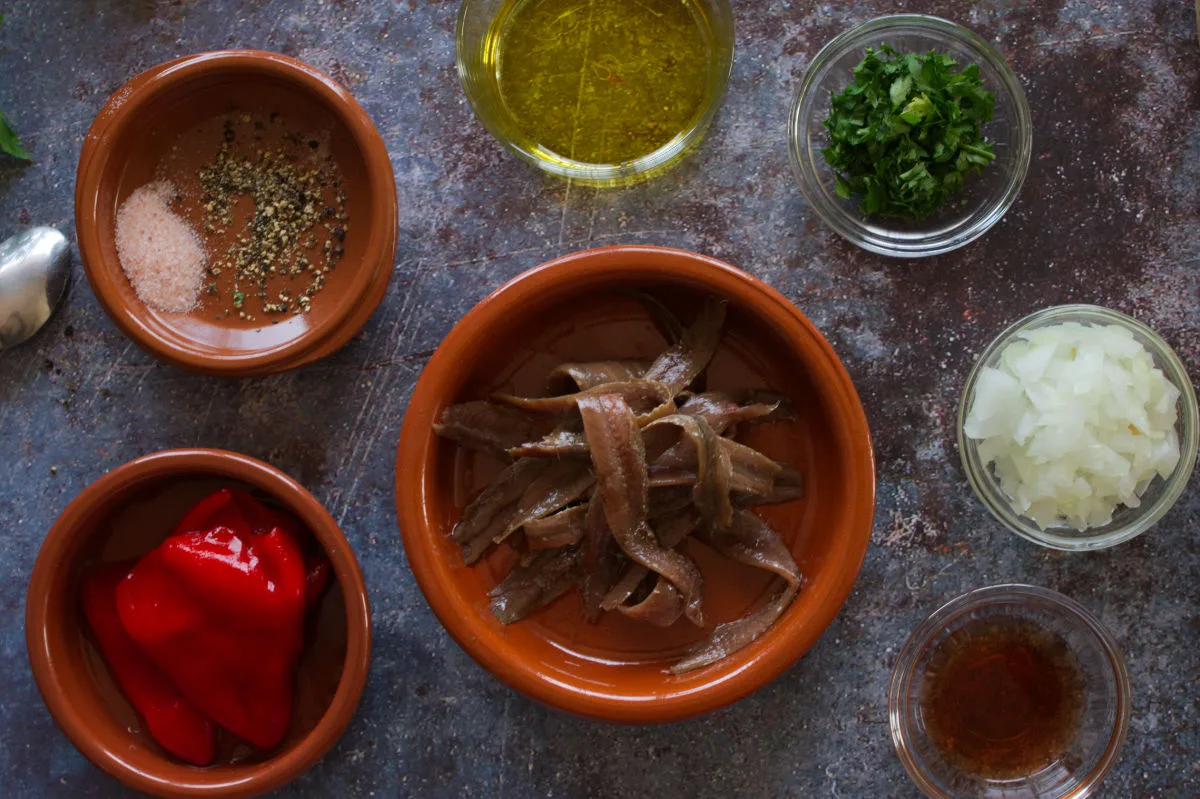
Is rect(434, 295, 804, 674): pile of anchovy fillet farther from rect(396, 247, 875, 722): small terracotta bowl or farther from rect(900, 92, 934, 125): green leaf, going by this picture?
rect(900, 92, 934, 125): green leaf

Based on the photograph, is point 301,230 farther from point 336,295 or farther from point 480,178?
point 480,178

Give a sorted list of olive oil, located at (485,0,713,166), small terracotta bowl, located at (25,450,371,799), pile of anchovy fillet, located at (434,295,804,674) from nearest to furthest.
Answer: pile of anchovy fillet, located at (434,295,804,674), small terracotta bowl, located at (25,450,371,799), olive oil, located at (485,0,713,166)

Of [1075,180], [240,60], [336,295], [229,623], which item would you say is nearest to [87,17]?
[240,60]

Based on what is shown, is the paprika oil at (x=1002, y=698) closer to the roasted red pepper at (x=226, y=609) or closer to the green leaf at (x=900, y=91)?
the green leaf at (x=900, y=91)

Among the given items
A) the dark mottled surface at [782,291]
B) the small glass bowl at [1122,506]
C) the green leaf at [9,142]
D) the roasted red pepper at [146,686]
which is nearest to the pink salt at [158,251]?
the dark mottled surface at [782,291]

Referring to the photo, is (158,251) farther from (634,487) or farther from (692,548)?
(692,548)

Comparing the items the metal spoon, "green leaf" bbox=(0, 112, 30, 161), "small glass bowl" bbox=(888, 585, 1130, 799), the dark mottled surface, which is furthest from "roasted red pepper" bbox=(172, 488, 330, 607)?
"small glass bowl" bbox=(888, 585, 1130, 799)
